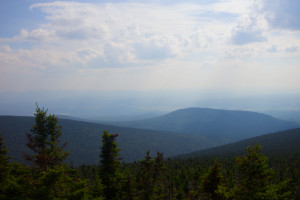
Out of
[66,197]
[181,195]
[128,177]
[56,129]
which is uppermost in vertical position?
[56,129]

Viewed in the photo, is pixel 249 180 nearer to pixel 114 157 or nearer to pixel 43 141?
pixel 114 157

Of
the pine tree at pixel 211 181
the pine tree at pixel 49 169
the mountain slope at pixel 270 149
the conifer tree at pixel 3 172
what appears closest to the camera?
the conifer tree at pixel 3 172

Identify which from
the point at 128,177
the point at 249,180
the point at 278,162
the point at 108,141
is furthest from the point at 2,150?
the point at 278,162

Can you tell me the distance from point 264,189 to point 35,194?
1444 cm

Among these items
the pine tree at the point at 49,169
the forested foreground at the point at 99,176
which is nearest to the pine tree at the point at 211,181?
the forested foreground at the point at 99,176

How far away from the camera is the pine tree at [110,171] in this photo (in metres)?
23.4

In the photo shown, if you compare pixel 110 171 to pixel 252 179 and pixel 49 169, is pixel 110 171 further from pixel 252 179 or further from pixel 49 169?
pixel 252 179

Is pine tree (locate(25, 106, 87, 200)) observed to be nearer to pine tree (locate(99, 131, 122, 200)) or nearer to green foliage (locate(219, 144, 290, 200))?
pine tree (locate(99, 131, 122, 200))

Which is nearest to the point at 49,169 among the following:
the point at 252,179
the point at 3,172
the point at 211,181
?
the point at 3,172

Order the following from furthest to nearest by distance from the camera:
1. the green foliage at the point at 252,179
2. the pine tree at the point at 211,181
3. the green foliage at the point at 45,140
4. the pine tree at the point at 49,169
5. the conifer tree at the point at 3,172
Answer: the pine tree at the point at 211,181, the green foliage at the point at 45,140, the green foliage at the point at 252,179, the pine tree at the point at 49,169, the conifer tree at the point at 3,172

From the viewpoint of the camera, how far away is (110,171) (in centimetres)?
2405

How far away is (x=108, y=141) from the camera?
24.4m

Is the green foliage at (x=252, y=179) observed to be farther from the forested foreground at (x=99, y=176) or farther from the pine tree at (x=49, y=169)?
the pine tree at (x=49, y=169)

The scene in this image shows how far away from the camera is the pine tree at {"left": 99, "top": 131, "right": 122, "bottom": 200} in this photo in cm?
2341
